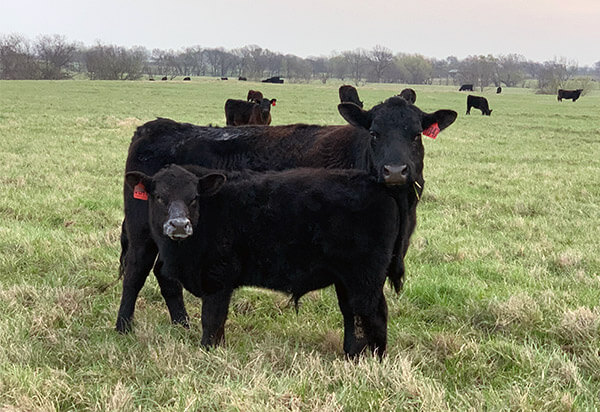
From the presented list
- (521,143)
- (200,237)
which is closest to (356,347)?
(200,237)

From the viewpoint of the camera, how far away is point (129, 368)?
11.0 feet

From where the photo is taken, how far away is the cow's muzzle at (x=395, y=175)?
11.9ft

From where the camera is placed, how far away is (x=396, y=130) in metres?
4.09

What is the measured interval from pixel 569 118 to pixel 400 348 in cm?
3327

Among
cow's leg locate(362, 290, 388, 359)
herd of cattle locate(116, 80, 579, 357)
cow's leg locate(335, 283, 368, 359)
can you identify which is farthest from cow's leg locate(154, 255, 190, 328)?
cow's leg locate(362, 290, 388, 359)

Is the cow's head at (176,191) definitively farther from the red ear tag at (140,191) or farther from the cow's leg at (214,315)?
the cow's leg at (214,315)

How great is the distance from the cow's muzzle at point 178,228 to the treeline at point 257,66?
8542 centimetres

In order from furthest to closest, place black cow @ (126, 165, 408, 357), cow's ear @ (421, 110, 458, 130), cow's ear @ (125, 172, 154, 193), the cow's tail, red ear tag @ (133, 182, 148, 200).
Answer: the cow's tail, cow's ear @ (421, 110, 458, 130), red ear tag @ (133, 182, 148, 200), cow's ear @ (125, 172, 154, 193), black cow @ (126, 165, 408, 357)

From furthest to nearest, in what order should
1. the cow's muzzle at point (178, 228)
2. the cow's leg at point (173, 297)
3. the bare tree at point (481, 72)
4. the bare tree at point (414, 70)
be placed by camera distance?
the bare tree at point (414, 70) < the bare tree at point (481, 72) < the cow's leg at point (173, 297) < the cow's muzzle at point (178, 228)

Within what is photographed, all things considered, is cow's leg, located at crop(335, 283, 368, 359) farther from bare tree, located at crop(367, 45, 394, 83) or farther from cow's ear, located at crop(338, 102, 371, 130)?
bare tree, located at crop(367, 45, 394, 83)

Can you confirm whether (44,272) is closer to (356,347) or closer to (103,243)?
(103,243)

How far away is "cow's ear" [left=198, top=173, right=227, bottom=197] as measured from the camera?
12.6 ft

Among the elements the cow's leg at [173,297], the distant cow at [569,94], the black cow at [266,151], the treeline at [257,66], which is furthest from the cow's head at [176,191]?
the treeline at [257,66]

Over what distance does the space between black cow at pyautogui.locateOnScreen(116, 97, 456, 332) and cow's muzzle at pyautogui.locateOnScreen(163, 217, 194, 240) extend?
0.75 metres
